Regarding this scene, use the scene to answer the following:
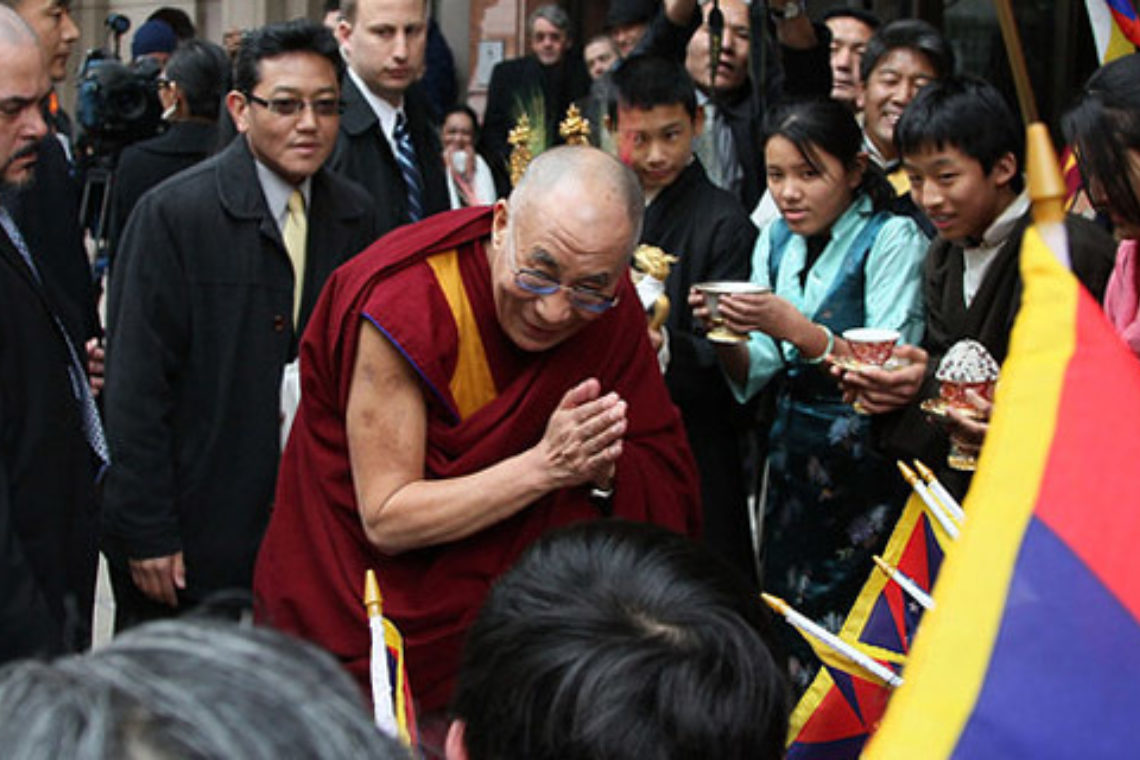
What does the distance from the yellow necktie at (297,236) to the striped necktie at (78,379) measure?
2.15 ft

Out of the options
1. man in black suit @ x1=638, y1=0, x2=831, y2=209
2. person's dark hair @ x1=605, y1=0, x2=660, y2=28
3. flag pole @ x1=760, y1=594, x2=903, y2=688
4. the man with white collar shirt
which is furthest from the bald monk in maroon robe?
person's dark hair @ x1=605, y1=0, x2=660, y2=28

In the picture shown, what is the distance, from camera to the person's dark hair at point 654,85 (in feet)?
12.2

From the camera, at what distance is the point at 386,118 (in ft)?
13.7

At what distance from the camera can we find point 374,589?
2068mm

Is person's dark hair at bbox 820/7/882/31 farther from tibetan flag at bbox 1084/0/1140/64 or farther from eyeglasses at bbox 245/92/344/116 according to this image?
eyeglasses at bbox 245/92/344/116

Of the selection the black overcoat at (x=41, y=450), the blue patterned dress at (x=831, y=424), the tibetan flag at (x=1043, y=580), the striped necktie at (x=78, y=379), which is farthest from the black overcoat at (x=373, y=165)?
the tibetan flag at (x=1043, y=580)

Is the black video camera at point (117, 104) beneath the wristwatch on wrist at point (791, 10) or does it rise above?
beneath

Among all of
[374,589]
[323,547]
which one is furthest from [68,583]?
[374,589]

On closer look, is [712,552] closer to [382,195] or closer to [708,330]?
[708,330]

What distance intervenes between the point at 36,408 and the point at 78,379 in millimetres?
224

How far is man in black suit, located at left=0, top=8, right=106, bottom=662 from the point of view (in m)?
2.40

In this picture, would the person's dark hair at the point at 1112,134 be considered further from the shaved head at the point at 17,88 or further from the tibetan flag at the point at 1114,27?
the shaved head at the point at 17,88

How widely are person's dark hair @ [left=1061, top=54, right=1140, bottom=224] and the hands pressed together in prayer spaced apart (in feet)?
2.77

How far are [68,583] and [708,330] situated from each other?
1.49m
